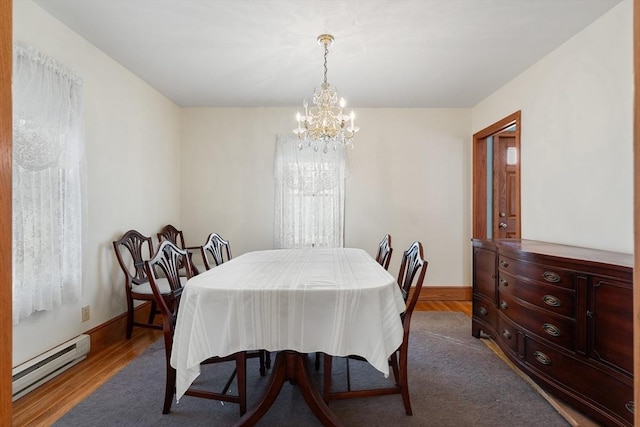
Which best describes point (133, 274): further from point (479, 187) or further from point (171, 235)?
point (479, 187)

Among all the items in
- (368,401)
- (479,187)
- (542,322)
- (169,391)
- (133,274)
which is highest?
(479,187)

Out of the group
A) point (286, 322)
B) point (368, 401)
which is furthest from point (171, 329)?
point (368, 401)

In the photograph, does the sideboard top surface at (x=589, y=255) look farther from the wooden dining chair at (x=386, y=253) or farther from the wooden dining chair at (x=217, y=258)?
the wooden dining chair at (x=217, y=258)

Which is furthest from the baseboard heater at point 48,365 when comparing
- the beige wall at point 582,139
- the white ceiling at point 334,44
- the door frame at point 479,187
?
the door frame at point 479,187

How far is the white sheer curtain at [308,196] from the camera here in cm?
401

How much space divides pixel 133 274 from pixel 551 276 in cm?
332

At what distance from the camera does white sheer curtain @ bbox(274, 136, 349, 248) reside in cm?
401

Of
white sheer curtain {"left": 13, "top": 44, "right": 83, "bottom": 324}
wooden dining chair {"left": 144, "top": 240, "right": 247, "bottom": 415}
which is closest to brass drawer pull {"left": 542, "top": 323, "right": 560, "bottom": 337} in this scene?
wooden dining chair {"left": 144, "top": 240, "right": 247, "bottom": 415}

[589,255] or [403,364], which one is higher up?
[589,255]

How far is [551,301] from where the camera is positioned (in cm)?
191

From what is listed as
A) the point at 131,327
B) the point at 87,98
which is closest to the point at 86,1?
the point at 87,98

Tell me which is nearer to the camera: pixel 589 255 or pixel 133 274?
pixel 589 255

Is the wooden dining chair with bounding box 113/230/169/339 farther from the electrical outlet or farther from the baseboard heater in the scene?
the baseboard heater

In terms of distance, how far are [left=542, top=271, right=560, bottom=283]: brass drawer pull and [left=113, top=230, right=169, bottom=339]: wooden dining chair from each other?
279 centimetres
